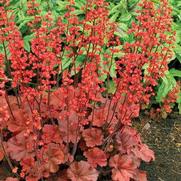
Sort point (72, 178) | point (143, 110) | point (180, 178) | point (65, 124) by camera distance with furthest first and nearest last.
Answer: point (143, 110)
point (180, 178)
point (65, 124)
point (72, 178)

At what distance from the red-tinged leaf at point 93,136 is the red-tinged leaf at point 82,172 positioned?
0.24 m

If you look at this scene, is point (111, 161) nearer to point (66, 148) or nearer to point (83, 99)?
point (66, 148)

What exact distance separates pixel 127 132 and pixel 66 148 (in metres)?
0.67

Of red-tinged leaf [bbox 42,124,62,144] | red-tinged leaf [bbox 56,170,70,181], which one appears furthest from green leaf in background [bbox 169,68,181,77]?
red-tinged leaf [bbox 56,170,70,181]

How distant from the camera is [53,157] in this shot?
402cm

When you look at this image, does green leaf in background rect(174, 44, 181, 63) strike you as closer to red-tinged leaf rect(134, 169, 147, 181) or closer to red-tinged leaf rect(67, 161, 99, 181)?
red-tinged leaf rect(134, 169, 147, 181)

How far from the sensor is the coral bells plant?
3.79 m

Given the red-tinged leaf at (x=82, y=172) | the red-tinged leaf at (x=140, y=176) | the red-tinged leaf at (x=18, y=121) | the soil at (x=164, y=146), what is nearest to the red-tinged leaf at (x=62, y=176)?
the red-tinged leaf at (x=82, y=172)

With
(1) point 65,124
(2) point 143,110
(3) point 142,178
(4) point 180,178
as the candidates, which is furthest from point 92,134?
(2) point 143,110

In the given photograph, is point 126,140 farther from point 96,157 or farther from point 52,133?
point 52,133

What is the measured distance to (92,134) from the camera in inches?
168

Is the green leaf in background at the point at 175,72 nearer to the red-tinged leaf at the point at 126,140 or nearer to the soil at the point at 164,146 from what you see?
the soil at the point at 164,146

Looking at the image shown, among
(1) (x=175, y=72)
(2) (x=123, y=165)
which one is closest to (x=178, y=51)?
(1) (x=175, y=72)

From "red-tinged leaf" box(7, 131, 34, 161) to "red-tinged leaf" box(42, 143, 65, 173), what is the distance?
0.13 metres
